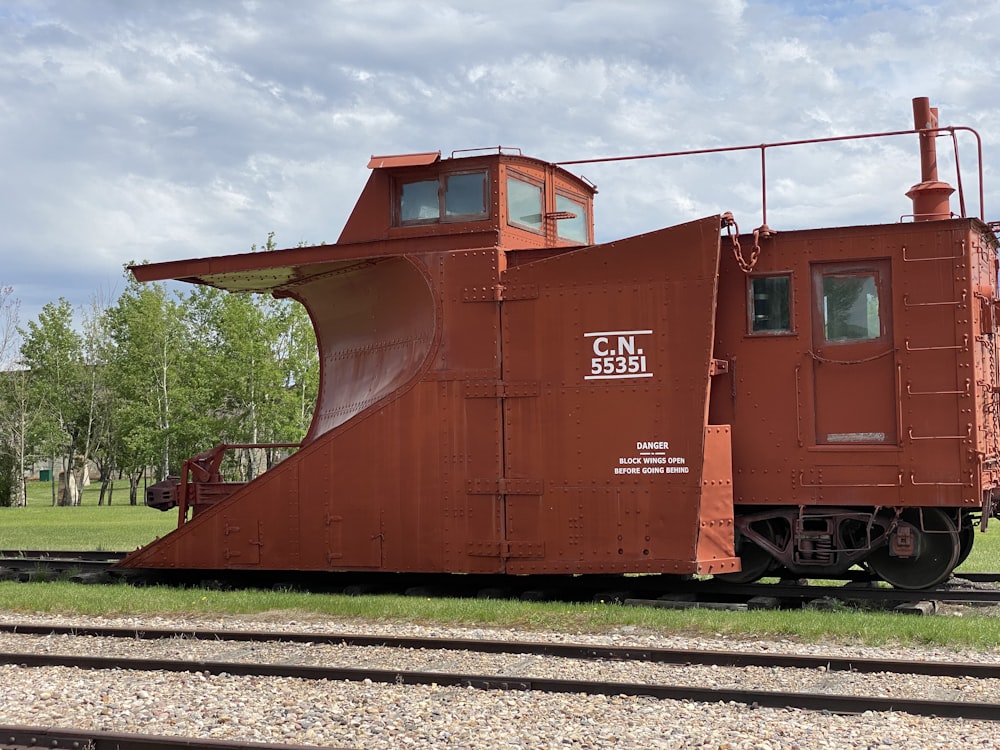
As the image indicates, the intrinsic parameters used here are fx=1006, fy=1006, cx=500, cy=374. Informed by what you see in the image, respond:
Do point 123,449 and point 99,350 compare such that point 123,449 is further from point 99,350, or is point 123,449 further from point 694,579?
point 694,579

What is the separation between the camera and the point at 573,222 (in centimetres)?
1281

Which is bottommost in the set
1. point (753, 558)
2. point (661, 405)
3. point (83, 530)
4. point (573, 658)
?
point (83, 530)

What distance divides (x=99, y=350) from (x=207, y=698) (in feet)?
167

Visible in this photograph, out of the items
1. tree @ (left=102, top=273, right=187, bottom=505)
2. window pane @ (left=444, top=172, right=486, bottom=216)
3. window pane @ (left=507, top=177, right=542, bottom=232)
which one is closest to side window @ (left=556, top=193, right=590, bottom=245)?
window pane @ (left=507, top=177, right=542, bottom=232)

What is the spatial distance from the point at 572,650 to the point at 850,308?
475cm

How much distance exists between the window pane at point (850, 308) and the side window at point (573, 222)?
3.32 metres

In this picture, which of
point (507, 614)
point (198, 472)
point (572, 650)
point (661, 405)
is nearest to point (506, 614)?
point (507, 614)

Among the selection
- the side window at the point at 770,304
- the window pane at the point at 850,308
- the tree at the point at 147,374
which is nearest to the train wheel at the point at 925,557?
the window pane at the point at 850,308

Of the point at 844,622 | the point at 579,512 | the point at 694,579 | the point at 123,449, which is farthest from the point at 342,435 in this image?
the point at 123,449

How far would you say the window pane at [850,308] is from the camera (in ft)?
33.2

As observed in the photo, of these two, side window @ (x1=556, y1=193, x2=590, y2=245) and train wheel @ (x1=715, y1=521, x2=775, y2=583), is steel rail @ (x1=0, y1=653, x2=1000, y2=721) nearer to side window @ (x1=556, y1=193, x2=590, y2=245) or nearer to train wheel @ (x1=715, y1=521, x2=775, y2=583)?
train wheel @ (x1=715, y1=521, x2=775, y2=583)

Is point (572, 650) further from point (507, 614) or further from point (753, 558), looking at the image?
point (753, 558)

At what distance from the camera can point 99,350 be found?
53.8m

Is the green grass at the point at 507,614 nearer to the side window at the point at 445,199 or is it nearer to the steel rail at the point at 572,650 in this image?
the steel rail at the point at 572,650
